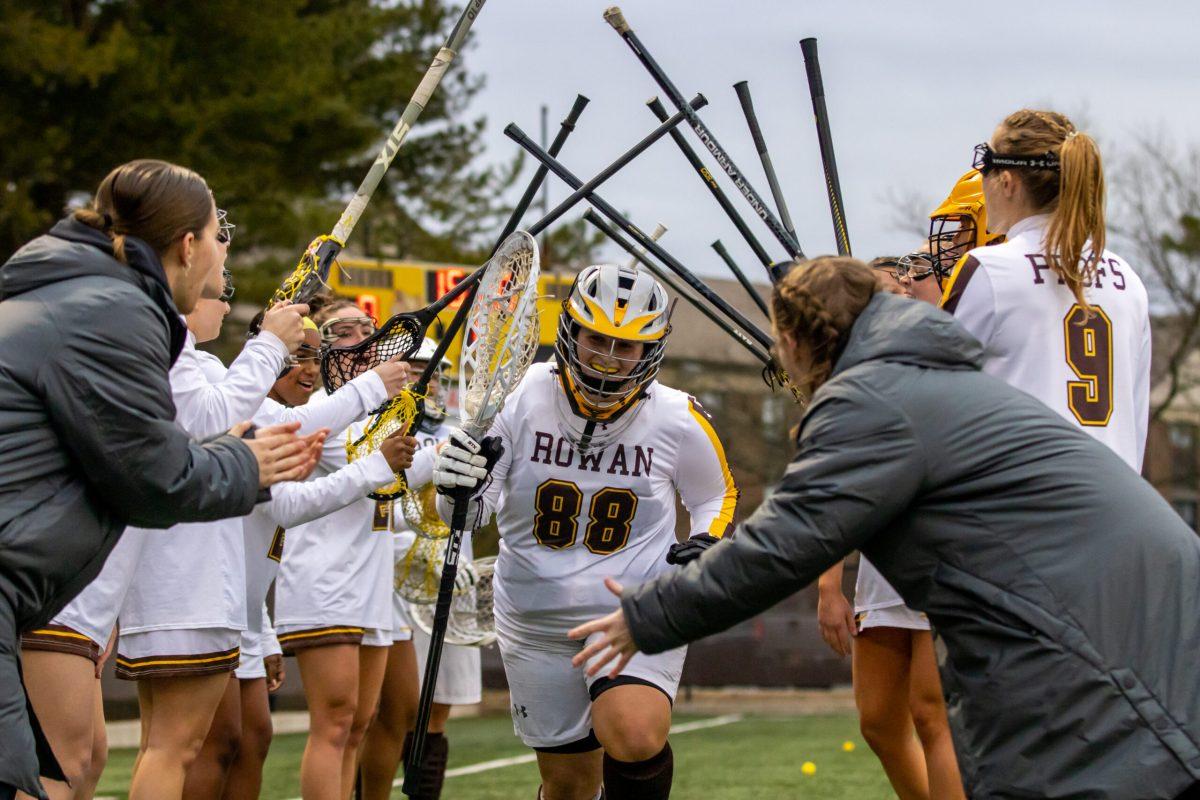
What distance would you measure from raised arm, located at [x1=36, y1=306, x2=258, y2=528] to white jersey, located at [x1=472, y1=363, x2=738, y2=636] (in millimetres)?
2001

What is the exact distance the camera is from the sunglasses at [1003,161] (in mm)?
3998

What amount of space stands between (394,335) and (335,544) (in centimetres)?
126

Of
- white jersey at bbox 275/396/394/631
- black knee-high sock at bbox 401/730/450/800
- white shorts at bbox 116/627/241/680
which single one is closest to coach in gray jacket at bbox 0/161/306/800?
white shorts at bbox 116/627/241/680

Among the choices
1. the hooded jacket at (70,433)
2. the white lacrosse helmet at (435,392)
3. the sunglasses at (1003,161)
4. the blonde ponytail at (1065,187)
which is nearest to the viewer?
the hooded jacket at (70,433)

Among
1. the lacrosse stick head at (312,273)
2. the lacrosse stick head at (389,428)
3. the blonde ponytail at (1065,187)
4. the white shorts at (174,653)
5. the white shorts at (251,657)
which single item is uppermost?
the blonde ponytail at (1065,187)

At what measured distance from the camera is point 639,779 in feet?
16.1

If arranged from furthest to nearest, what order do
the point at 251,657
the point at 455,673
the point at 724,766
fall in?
the point at 724,766
the point at 455,673
the point at 251,657

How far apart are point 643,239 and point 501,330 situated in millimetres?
710

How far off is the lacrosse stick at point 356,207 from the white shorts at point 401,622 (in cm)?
239

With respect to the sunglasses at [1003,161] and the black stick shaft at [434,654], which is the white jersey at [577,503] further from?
the sunglasses at [1003,161]

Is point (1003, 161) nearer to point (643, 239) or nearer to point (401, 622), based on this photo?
point (643, 239)

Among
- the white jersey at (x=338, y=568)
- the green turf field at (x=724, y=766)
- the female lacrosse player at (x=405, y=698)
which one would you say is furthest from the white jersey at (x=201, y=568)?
the green turf field at (x=724, y=766)

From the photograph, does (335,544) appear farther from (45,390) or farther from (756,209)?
(45,390)

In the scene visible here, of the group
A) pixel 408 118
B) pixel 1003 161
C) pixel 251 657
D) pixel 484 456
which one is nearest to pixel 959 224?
pixel 1003 161
